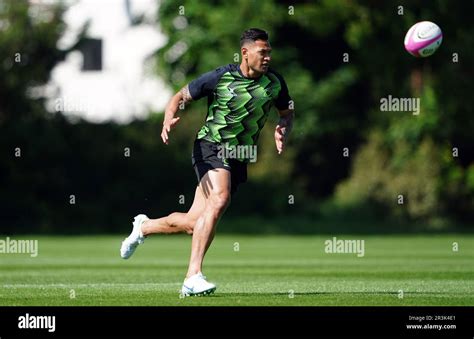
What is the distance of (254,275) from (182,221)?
4585mm

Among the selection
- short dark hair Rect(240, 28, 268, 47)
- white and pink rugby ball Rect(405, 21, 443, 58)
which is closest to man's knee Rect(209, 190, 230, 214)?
short dark hair Rect(240, 28, 268, 47)

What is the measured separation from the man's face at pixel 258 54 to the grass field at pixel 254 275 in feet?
7.89

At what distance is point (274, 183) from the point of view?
44.7 metres

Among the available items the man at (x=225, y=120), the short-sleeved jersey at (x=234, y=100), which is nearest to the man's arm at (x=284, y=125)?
the man at (x=225, y=120)

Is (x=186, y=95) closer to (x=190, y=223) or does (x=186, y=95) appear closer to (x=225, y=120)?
(x=225, y=120)

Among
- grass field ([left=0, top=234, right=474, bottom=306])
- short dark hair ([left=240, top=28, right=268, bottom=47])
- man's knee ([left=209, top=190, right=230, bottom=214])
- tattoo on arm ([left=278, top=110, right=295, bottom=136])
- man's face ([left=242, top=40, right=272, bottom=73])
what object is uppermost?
short dark hair ([left=240, top=28, right=268, bottom=47])

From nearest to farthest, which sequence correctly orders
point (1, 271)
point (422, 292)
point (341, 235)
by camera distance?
point (422, 292) < point (1, 271) < point (341, 235)

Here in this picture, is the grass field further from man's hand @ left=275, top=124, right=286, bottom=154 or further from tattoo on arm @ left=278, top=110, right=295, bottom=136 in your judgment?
tattoo on arm @ left=278, top=110, right=295, bottom=136

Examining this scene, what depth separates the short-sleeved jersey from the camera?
13.3 m

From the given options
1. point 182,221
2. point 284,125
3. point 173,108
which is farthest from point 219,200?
point 284,125
